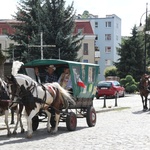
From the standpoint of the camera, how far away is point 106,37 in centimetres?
9781

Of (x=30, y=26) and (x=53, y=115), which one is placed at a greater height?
(x=30, y=26)

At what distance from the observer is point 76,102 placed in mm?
16125

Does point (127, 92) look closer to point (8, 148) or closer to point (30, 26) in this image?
point (30, 26)

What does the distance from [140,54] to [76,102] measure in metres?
47.0

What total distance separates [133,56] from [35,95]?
48403 millimetres

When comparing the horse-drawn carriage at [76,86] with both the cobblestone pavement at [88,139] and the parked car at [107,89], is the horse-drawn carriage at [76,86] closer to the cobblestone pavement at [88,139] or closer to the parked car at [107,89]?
the cobblestone pavement at [88,139]

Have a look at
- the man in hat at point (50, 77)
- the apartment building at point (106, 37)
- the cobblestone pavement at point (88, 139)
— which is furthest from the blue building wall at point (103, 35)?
the man in hat at point (50, 77)

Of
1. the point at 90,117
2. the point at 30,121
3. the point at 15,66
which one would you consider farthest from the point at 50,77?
the point at 30,121

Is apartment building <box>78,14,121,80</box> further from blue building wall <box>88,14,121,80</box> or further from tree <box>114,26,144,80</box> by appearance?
tree <box>114,26,144,80</box>

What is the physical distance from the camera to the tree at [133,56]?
2430 inches

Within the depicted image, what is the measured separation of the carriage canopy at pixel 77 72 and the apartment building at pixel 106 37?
3075 inches

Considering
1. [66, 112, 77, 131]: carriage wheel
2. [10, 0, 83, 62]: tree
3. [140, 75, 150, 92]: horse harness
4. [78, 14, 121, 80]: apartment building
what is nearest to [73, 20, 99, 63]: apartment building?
[78, 14, 121, 80]: apartment building

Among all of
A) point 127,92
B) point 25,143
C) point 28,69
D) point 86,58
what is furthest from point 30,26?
point 25,143

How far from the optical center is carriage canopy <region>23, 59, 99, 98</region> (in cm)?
1573
